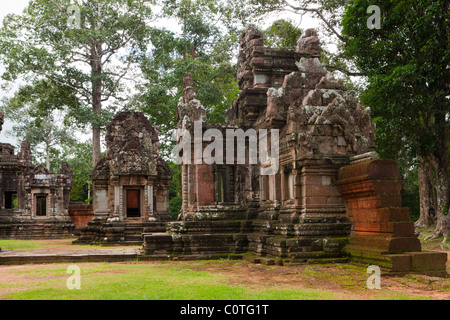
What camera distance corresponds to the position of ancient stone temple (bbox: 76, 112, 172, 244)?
19781mm

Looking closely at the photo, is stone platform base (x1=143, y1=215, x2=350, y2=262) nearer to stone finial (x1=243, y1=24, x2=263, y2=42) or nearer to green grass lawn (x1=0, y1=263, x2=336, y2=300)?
green grass lawn (x1=0, y1=263, x2=336, y2=300)

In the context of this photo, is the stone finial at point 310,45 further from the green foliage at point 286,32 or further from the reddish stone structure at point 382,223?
the green foliage at point 286,32

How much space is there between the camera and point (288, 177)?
1083 centimetres

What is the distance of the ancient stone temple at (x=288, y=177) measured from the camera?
8.60m

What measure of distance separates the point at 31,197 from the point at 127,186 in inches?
437

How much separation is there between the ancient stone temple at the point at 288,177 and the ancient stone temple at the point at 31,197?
59.6 feet

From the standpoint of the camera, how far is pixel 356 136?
1040 cm

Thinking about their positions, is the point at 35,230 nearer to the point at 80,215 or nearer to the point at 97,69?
the point at 80,215

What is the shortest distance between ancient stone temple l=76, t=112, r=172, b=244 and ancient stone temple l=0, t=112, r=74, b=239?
835cm

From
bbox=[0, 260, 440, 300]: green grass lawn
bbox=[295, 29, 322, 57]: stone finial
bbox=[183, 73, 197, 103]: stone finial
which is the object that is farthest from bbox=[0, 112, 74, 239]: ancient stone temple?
bbox=[295, 29, 322, 57]: stone finial

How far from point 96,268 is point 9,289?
2.74 meters

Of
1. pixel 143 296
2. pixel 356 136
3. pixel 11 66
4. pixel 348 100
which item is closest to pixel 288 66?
pixel 348 100

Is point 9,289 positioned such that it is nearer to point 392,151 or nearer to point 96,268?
point 96,268

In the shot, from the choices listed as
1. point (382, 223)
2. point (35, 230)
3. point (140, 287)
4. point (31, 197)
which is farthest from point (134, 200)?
point (382, 223)
